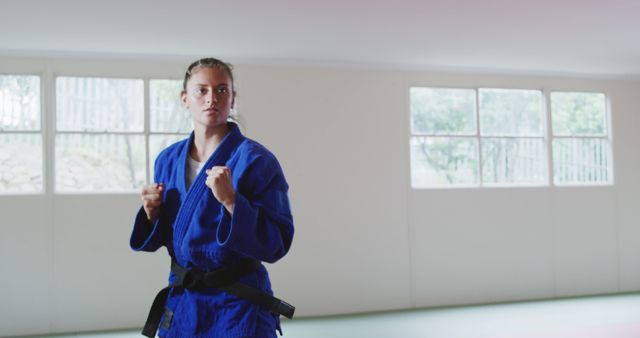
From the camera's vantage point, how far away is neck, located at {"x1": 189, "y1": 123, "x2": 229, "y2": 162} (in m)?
1.36

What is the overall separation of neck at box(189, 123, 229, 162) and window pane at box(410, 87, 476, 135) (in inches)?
160

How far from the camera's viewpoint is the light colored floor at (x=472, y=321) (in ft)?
14.0

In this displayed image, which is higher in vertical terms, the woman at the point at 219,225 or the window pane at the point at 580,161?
the window pane at the point at 580,161

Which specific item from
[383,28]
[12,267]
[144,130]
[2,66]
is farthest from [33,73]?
[383,28]

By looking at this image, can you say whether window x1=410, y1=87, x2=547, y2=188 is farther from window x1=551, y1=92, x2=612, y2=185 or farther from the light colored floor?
the light colored floor

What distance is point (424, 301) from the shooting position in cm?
520

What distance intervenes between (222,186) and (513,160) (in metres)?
4.85

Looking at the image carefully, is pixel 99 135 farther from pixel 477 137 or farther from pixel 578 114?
pixel 578 114

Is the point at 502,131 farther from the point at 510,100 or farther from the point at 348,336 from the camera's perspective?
the point at 348,336

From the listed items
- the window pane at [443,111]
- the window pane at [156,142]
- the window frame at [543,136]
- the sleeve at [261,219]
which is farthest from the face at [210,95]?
the window pane at [443,111]

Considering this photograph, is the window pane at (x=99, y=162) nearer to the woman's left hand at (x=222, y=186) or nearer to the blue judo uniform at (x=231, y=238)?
the blue judo uniform at (x=231, y=238)

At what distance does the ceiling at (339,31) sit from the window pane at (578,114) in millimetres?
644

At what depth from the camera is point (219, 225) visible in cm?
120

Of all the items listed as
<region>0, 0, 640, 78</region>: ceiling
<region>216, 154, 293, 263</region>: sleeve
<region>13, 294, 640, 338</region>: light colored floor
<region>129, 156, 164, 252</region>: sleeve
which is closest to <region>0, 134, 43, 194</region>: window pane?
<region>0, 0, 640, 78</region>: ceiling
